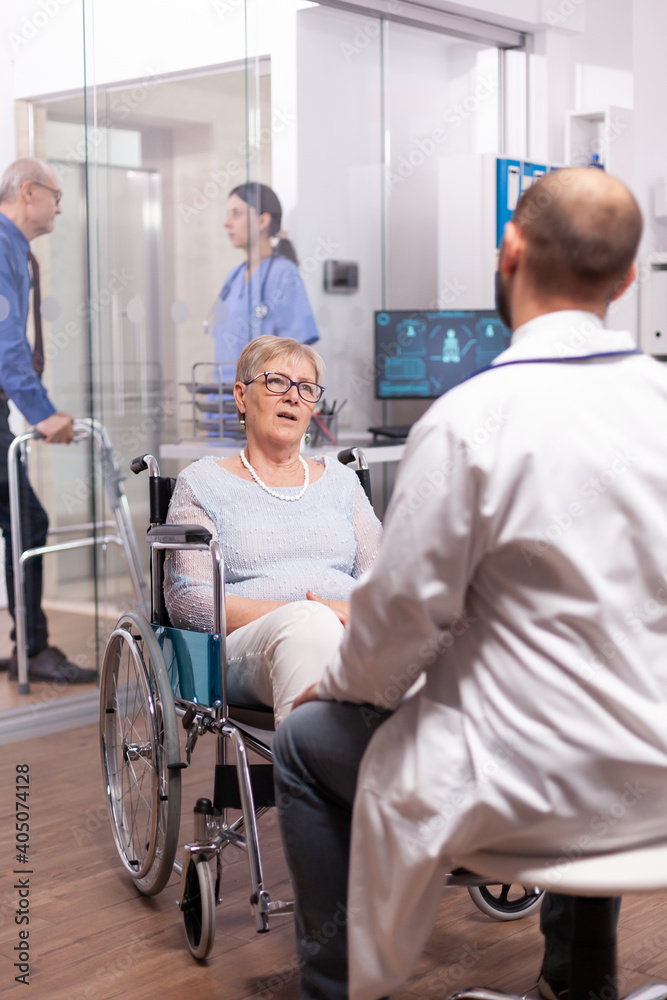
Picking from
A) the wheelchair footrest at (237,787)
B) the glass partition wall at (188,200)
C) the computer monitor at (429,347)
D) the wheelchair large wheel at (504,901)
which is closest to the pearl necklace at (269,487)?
the wheelchair footrest at (237,787)

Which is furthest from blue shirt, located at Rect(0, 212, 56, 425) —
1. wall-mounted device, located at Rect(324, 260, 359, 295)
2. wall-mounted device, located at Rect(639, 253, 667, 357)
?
wall-mounted device, located at Rect(639, 253, 667, 357)

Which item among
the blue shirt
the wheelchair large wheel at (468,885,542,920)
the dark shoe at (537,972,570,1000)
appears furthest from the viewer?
the blue shirt

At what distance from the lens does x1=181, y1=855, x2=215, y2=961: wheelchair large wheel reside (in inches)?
75.7

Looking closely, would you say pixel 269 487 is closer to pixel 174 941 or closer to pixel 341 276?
pixel 174 941

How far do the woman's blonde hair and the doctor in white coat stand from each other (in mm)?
1003

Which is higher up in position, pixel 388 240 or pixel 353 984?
pixel 388 240

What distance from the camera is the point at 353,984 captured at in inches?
51.6

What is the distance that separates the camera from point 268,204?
13.0ft

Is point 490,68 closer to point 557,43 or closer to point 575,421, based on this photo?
point 557,43

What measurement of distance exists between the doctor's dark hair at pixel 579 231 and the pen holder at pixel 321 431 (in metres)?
2.54

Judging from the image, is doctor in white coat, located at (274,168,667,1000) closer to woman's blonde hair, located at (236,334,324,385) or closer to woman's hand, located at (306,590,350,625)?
woman's hand, located at (306,590,350,625)

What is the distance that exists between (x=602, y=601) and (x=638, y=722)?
0.45 ft

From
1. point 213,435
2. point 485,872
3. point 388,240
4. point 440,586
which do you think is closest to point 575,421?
point 440,586

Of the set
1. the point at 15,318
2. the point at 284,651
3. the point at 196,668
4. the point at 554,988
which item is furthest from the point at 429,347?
the point at 554,988
